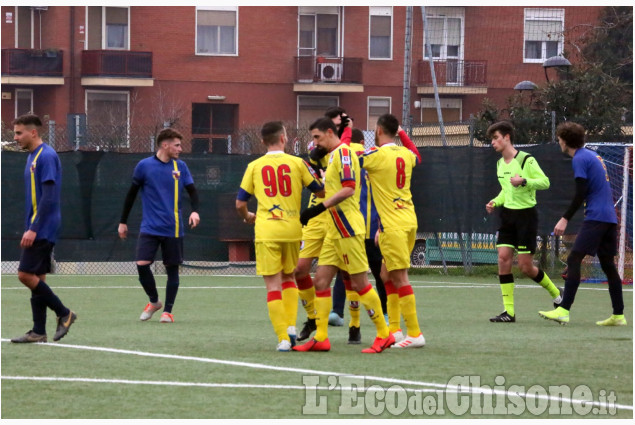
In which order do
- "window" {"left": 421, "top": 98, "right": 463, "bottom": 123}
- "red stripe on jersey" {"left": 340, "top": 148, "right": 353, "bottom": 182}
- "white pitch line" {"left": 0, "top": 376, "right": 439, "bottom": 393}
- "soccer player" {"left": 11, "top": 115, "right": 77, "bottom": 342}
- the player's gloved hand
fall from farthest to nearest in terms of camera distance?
"window" {"left": 421, "top": 98, "right": 463, "bottom": 123}
the player's gloved hand
"soccer player" {"left": 11, "top": 115, "right": 77, "bottom": 342}
"red stripe on jersey" {"left": 340, "top": 148, "right": 353, "bottom": 182}
"white pitch line" {"left": 0, "top": 376, "right": 439, "bottom": 393}

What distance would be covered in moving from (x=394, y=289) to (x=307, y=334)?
0.93m

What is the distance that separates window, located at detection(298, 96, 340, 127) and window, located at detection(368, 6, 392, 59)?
2.12 metres

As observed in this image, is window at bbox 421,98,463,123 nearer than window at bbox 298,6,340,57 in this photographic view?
No

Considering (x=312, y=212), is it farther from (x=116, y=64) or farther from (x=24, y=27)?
(x=24, y=27)

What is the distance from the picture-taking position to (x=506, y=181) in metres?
12.9

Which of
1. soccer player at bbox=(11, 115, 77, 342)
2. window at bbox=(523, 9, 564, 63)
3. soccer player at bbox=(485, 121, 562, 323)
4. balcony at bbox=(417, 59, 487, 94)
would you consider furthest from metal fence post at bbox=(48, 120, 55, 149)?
balcony at bbox=(417, 59, 487, 94)

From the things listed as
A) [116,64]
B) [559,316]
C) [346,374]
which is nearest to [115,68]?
[116,64]

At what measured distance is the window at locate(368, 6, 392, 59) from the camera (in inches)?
1677

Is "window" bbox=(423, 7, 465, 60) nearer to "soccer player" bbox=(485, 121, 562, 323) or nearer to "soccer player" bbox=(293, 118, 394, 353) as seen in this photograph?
"soccer player" bbox=(485, 121, 562, 323)

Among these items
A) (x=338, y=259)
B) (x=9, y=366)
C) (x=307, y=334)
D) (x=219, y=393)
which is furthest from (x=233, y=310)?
(x=219, y=393)

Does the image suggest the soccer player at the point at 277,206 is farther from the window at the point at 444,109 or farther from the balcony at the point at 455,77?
the window at the point at 444,109

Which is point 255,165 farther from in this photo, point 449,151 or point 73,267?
point 73,267

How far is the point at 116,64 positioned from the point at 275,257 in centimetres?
3229

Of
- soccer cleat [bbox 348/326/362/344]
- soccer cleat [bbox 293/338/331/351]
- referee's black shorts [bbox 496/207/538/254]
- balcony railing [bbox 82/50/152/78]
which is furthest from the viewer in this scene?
balcony railing [bbox 82/50/152/78]
